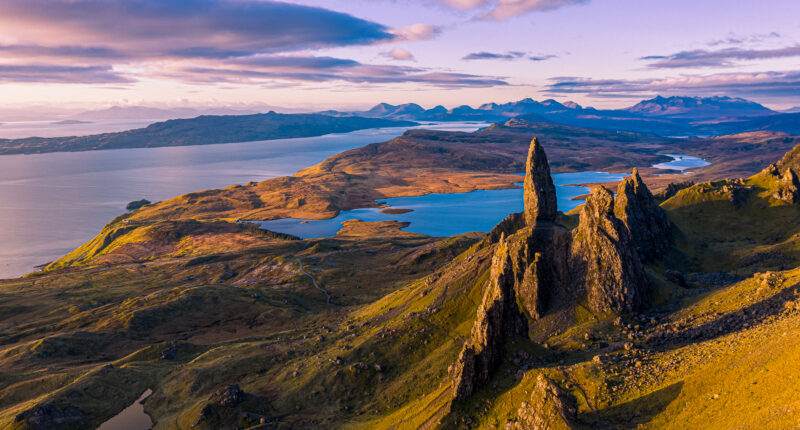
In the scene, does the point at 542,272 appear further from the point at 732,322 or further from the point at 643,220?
the point at 643,220

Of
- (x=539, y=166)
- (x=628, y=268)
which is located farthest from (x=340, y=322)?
(x=628, y=268)

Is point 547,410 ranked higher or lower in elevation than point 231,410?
higher

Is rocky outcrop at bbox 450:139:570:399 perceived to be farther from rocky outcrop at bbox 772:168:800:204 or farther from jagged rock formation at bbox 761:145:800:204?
jagged rock formation at bbox 761:145:800:204

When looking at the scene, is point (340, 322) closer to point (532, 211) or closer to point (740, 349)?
point (532, 211)

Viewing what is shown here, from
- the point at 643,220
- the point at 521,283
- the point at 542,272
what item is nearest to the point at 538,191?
the point at 542,272

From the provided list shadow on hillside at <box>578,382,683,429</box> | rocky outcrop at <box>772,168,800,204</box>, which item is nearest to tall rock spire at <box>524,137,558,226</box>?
shadow on hillside at <box>578,382,683,429</box>

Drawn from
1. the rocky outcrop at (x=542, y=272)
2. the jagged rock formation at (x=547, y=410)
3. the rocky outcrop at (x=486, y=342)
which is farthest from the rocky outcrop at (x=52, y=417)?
the rocky outcrop at (x=542, y=272)
